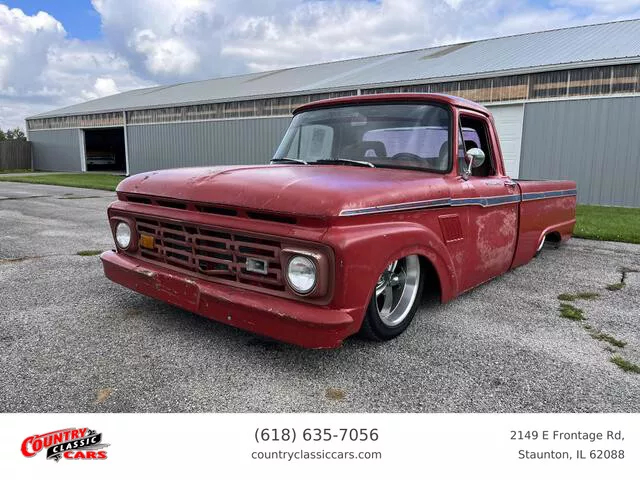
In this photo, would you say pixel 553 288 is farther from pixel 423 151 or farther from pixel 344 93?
pixel 344 93

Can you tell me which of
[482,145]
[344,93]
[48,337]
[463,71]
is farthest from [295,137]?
[344,93]

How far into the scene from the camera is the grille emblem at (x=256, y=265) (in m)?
2.64

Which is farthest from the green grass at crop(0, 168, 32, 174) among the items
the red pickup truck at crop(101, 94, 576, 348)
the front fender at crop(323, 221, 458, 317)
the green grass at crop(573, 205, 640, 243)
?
the front fender at crop(323, 221, 458, 317)

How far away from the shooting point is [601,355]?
9.78ft

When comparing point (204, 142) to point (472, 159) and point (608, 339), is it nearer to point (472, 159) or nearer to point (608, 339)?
point (472, 159)

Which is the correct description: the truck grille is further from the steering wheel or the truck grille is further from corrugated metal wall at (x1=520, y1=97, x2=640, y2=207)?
corrugated metal wall at (x1=520, y1=97, x2=640, y2=207)

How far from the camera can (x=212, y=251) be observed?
112 inches

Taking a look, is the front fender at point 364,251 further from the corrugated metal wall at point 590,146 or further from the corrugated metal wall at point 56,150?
the corrugated metal wall at point 56,150

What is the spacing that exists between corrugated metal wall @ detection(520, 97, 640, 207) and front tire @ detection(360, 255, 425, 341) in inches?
400

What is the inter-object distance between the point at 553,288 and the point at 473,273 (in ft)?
4.36

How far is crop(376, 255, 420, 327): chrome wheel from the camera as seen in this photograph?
312 cm

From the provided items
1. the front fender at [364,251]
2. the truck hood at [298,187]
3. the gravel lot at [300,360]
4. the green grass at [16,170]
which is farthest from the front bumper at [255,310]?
the green grass at [16,170]
